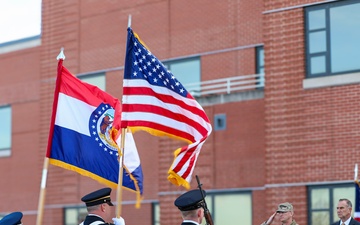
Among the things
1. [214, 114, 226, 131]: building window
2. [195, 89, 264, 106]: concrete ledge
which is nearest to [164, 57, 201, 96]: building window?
[195, 89, 264, 106]: concrete ledge

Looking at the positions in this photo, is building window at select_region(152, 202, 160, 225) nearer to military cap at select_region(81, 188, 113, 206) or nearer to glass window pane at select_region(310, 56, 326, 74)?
glass window pane at select_region(310, 56, 326, 74)

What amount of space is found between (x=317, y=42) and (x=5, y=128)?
1644cm

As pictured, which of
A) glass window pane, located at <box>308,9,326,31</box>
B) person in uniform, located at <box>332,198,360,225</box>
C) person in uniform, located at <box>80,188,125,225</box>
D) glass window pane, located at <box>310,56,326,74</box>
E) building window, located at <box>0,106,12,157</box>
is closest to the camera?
person in uniform, located at <box>80,188,125,225</box>

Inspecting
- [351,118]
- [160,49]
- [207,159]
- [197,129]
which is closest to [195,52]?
[160,49]

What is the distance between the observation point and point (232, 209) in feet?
89.0

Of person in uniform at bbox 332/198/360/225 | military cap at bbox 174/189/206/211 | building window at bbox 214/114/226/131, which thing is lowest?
person in uniform at bbox 332/198/360/225

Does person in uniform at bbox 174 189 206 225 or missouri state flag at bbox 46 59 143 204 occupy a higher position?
missouri state flag at bbox 46 59 143 204

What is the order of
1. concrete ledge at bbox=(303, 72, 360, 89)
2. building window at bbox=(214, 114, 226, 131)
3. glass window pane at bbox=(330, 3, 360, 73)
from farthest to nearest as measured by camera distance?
building window at bbox=(214, 114, 226, 131)
glass window pane at bbox=(330, 3, 360, 73)
concrete ledge at bbox=(303, 72, 360, 89)

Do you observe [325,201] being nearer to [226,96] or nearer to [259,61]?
[226,96]

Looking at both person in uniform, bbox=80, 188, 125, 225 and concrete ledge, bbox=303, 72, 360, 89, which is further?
concrete ledge, bbox=303, 72, 360, 89

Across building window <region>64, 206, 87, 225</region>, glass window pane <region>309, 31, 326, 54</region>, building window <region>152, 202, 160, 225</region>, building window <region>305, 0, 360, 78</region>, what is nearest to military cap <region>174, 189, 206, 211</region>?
building window <region>305, 0, 360, 78</region>

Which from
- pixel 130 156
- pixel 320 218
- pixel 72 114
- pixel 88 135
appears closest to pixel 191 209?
pixel 72 114

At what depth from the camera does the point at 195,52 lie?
30031 mm

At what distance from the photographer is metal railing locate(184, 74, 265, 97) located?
90.8 feet
